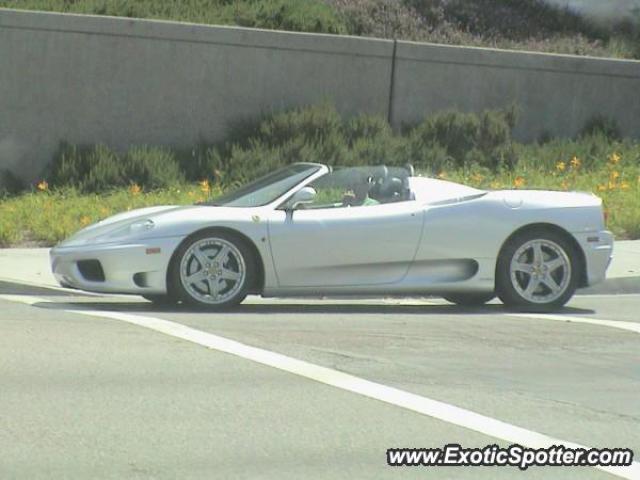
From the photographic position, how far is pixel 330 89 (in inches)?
796

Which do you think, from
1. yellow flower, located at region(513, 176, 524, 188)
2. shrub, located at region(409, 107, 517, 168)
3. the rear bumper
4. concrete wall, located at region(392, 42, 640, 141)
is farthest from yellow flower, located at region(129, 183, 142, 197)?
the rear bumper

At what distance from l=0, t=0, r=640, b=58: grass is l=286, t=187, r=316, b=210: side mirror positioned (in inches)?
447

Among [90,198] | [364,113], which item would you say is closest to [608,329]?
[90,198]

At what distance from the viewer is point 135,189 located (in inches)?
677

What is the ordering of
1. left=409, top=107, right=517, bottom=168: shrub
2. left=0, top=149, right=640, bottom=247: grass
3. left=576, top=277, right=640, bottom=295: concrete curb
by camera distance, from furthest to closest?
left=409, top=107, right=517, bottom=168: shrub, left=0, top=149, right=640, bottom=247: grass, left=576, top=277, right=640, bottom=295: concrete curb

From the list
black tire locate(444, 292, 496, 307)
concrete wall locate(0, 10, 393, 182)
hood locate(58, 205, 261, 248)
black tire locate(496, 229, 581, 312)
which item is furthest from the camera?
concrete wall locate(0, 10, 393, 182)

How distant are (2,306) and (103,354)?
8.43 ft

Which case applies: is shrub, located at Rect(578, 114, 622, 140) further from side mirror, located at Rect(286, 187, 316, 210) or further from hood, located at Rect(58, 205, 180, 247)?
hood, located at Rect(58, 205, 180, 247)

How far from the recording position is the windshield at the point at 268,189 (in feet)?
37.9

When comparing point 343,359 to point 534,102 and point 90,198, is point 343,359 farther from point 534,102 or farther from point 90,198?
point 534,102

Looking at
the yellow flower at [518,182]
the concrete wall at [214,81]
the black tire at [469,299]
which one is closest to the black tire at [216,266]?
the black tire at [469,299]

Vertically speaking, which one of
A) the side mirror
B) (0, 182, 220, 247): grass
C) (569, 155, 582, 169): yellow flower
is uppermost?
the side mirror

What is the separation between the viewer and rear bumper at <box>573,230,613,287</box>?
1176 cm

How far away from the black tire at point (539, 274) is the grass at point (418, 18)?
1136 centimetres
